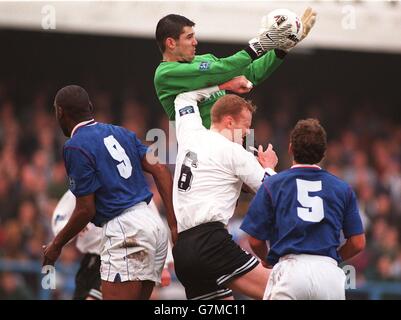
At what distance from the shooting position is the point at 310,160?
730cm

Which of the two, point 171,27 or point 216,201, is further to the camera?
point 171,27

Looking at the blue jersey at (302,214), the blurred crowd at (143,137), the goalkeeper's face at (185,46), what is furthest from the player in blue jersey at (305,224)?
the blurred crowd at (143,137)

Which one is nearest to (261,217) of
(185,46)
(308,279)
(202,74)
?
(308,279)

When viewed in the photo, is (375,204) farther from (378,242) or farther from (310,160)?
(310,160)

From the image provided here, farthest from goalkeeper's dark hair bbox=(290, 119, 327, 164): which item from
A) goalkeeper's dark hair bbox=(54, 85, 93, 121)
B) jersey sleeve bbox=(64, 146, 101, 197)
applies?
goalkeeper's dark hair bbox=(54, 85, 93, 121)

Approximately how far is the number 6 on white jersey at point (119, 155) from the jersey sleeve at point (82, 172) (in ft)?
0.63

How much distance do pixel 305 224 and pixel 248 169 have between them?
834 mm

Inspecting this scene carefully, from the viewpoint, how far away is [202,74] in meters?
8.30

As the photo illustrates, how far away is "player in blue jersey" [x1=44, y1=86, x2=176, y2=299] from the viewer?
798 cm

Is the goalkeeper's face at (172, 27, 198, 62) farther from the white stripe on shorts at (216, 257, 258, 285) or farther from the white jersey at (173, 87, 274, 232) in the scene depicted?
the white stripe on shorts at (216, 257, 258, 285)

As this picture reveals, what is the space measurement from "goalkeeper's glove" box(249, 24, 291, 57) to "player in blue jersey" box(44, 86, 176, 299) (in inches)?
48.2

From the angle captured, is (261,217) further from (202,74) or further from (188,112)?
(202,74)

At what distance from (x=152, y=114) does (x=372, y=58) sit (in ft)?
14.6
